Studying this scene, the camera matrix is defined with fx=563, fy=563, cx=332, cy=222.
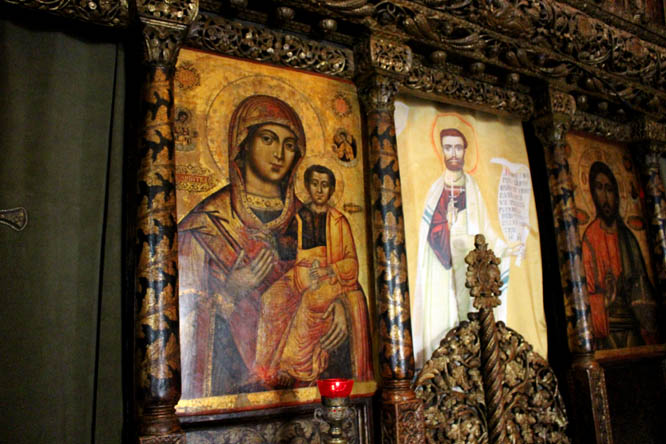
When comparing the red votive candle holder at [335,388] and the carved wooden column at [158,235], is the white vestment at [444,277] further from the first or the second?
the carved wooden column at [158,235]

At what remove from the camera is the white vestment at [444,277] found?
3289 mm

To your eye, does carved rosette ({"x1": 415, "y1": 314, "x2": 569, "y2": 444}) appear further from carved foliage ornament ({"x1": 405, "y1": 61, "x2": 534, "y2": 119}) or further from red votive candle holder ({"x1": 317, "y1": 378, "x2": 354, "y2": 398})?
carved foliage ornament ({"x1": 405, "y1": 61, "x2": 534, "y2": 119})

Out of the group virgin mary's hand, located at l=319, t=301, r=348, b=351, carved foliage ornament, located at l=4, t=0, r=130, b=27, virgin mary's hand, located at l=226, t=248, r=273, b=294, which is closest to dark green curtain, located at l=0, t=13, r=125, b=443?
carved foliage ornament, located at l=4, t=0, r=130, b=27

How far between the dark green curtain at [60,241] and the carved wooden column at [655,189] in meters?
→ 3.95

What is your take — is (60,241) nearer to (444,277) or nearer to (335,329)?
(335,329)

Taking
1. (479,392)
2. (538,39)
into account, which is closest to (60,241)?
(479,392)

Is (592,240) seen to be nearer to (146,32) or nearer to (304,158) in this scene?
(304,158)

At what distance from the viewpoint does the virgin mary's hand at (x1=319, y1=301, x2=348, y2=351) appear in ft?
9.46

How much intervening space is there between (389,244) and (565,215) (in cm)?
152

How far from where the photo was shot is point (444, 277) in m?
3.44

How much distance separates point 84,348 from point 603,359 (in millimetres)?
3357

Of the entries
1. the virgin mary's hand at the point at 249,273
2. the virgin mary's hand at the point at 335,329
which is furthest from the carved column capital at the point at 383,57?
the virgin mary's hand at the point at 335,329

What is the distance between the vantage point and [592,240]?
4152 millimetres

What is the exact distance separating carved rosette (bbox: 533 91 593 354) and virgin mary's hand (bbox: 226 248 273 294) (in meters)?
2.09
